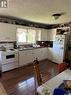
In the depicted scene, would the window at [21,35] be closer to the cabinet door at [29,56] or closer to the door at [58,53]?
the cabinet door at [29,56]

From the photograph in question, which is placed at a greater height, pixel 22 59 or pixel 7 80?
pixel 22 59

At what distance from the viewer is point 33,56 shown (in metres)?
5.75

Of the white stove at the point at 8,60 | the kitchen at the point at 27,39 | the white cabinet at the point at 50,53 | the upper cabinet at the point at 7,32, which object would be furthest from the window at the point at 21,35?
the white cabinet at the point at 50,53

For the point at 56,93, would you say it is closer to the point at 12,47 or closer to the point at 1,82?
the point at 1,82

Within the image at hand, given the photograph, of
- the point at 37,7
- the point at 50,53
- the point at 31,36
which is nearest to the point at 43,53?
the point at 50,53

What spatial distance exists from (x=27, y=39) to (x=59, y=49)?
72.9 inches

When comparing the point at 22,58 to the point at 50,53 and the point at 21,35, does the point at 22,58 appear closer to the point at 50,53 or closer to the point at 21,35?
the point at 21,35

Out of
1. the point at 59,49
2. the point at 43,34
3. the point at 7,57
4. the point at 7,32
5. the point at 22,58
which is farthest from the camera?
the point at 43,34

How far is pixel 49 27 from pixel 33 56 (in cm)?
244

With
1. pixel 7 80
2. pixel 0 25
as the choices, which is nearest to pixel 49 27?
pixel 0 25

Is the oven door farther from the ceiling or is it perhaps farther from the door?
the door

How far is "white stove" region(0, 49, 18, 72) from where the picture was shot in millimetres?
4266

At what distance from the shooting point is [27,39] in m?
6.21

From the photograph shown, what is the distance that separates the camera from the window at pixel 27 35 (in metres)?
5.74
